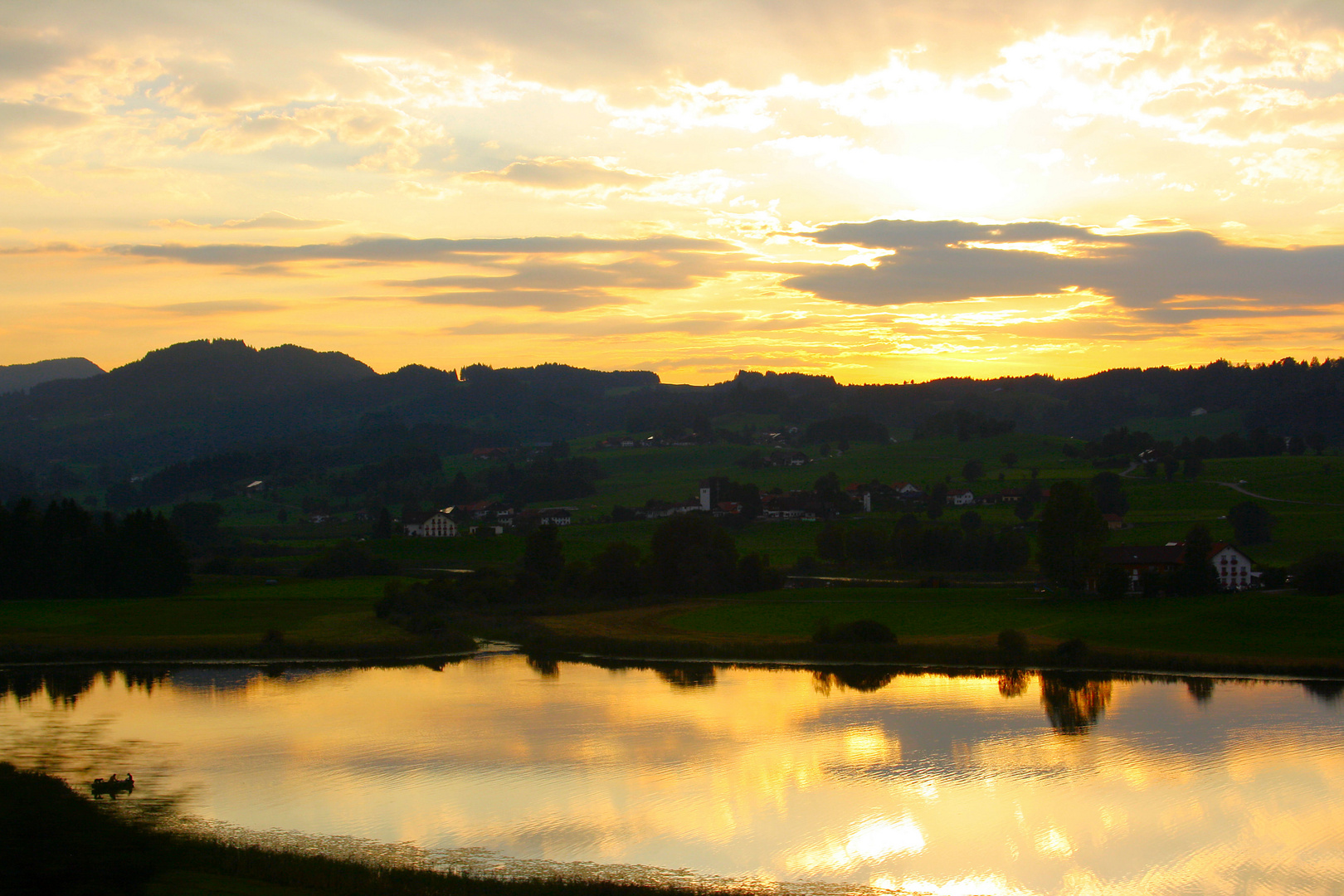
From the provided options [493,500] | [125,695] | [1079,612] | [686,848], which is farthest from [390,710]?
[493,500]

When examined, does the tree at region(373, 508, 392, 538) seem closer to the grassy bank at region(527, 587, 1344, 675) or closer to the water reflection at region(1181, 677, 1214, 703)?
the grassy bank at region(527, 587, 1344, 675)

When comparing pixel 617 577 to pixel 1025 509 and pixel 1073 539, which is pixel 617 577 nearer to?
pixel 1073 539

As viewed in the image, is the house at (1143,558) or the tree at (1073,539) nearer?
the tree at (1073,539)

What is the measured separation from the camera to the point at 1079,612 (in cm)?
5300

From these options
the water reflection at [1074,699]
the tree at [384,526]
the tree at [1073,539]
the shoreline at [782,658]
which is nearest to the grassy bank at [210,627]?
the shoreline at [782,658]

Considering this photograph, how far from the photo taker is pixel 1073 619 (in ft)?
167

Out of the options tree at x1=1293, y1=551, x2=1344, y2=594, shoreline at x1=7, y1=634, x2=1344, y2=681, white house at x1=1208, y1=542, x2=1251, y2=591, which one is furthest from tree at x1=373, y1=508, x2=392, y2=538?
tree at x1=1293, y1=551, x2=1344, y2=594

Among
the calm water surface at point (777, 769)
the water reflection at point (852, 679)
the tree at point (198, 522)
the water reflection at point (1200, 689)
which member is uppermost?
the tree at point (198, 522)

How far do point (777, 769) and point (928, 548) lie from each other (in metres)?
49.9

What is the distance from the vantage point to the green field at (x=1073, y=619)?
1740 inches

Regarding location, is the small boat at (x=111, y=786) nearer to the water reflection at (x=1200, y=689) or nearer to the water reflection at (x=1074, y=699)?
the water reflection at (x=1074, y=699)

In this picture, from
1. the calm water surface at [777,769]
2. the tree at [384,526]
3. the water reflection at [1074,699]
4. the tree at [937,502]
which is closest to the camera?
the calm water surface at [777,769]

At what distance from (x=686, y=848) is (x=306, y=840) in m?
7.77

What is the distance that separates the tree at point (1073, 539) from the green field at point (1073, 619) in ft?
7.23
